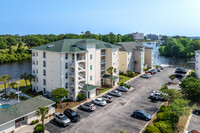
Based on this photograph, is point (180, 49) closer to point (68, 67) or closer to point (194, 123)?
point (194, 123)

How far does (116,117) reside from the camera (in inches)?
1221

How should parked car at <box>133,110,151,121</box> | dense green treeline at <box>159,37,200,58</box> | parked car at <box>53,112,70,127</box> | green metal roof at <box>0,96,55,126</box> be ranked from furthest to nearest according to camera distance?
dense green treeline at <box>159,37,200,58</box> < parked car at <box>133,110,151,121</box> < parked car at <box>53,112,70,127</box> < green metal roof at <box>0,96,55,126</box>

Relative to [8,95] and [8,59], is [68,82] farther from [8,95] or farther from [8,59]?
[8,59]

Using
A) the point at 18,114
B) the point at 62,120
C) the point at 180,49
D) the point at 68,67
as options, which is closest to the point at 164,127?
the point at 62,120

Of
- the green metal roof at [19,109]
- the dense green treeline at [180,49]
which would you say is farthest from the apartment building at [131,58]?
the dense green treeline at [180,49]

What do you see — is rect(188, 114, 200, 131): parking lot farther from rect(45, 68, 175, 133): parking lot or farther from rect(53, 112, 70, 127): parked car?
rect(53, 112, 70, 127): parked car

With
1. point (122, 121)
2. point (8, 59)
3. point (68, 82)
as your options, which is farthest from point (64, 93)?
point (8, 59)

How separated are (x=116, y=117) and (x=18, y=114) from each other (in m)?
16.8

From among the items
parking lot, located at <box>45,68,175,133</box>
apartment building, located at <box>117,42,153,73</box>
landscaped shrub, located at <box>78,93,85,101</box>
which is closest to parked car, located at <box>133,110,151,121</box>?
parking lot, located at <box>45,68,175,133</box>

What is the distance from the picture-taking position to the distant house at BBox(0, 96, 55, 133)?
25438 mm

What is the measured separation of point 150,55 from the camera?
239ft

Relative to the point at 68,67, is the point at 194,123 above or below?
below

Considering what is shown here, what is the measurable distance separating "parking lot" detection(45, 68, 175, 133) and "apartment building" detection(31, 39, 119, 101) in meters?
7.42

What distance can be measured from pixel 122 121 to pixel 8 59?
9427 centimetres
